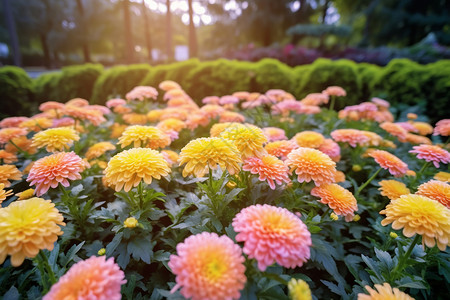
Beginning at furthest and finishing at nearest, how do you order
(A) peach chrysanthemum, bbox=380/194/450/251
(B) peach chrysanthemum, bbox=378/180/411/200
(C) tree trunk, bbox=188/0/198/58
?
(C) tree trunk, bbox=188/0/198/58 < (B) peach chrysanthemum, bbox=378/180/411/200 < (A) peach chrysanthemum, bbox=380/194/450/251

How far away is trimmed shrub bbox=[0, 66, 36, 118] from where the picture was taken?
17.2ft

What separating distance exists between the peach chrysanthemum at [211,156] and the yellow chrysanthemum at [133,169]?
0.46 ft

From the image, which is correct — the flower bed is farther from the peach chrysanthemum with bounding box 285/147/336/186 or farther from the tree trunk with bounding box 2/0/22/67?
the tree trunk with bounding box 2/0/22/67

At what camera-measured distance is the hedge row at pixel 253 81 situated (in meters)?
3.88

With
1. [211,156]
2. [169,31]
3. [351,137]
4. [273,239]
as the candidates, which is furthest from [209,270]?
[169,31]

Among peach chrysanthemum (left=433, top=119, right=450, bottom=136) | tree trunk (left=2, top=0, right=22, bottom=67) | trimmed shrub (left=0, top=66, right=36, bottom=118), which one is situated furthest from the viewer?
tree trunk (left=2, top=0, right=22, bottom=67)

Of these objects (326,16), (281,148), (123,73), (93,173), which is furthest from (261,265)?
(326,16)

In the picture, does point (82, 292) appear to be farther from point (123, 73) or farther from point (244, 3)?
point (244, 3)

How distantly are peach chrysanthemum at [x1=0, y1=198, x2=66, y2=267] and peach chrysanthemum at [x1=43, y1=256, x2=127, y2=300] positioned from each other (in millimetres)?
163

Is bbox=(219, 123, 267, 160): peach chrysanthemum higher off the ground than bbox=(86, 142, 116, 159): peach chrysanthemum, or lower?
higher

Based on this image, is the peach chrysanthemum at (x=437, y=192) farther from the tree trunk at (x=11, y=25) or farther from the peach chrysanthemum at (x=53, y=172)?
the tree trunk at (x=11, y=25)

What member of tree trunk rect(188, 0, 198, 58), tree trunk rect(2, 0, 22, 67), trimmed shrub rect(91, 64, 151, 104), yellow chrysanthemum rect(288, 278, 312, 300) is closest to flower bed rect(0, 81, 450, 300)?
yellow chrysanthemum rect(288, 278, 312, 300)

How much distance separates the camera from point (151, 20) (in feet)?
105

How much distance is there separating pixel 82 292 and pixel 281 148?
129cm
